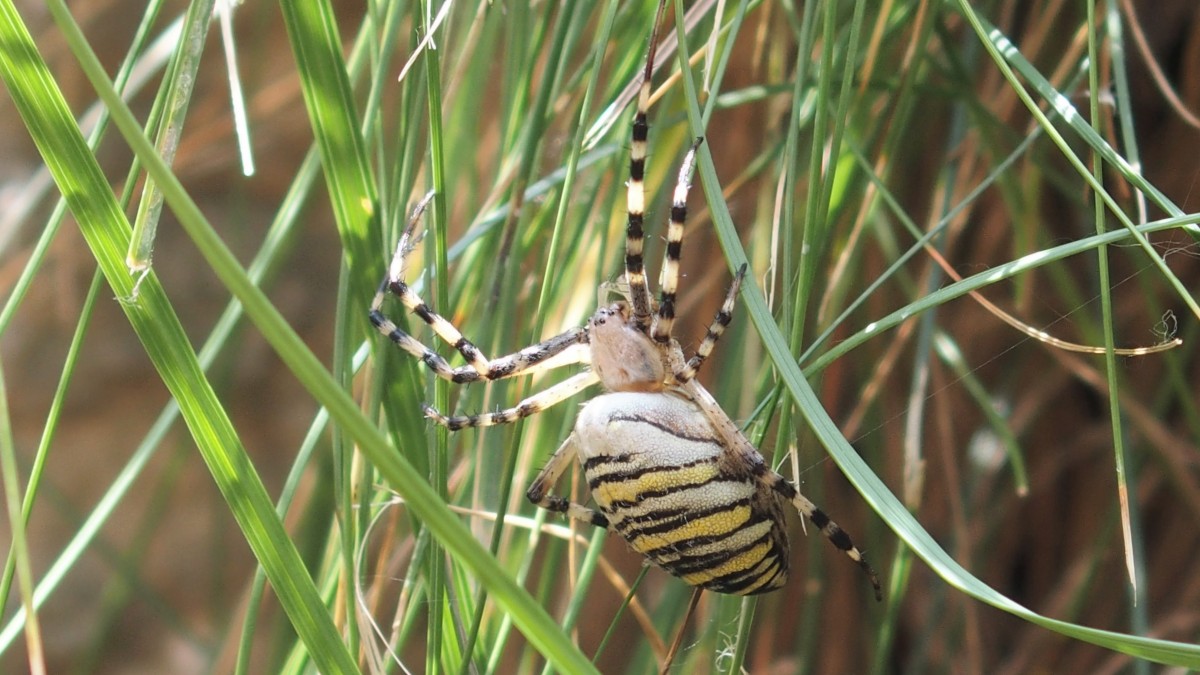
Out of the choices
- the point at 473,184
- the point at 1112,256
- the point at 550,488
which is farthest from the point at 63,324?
the point at 1112,256

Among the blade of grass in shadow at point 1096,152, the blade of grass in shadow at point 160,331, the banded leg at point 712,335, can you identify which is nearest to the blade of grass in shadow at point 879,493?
the blade of grass in shadow at point 1096,152

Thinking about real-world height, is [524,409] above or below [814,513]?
above

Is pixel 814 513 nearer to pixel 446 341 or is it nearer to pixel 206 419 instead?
pixel 446 341

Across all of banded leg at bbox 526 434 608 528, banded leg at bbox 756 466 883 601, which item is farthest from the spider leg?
banded leg at bbox 526 434 608 528

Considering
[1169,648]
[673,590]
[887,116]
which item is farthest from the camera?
[673,590]

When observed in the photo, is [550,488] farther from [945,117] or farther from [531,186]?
[945,117]

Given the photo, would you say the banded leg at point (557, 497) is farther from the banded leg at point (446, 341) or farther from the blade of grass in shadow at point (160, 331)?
the blade of grass in shadow at point (160, 331)

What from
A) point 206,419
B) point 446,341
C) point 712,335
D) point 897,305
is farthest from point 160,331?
point 897,305
